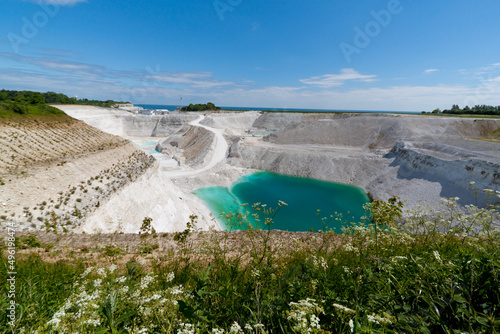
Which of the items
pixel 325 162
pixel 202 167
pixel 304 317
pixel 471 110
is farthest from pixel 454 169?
pixel 471 110

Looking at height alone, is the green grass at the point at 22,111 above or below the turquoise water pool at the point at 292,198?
above

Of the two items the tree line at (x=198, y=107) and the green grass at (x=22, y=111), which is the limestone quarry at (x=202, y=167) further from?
the tree line at (x=198, y=107)

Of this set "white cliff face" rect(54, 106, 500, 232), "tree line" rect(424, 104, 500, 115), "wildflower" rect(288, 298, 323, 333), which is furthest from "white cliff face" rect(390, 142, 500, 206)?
"tree line" rect(424, 104, 500, 115)

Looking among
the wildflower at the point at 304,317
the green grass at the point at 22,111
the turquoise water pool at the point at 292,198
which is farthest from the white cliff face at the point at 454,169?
the green grass at the point at 22,111

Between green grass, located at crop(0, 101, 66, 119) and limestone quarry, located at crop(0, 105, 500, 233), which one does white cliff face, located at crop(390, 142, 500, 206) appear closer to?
limestone quarry, located at crop(0, 105, 500, 233)

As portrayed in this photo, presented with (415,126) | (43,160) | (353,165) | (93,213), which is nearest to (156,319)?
(93,213)
